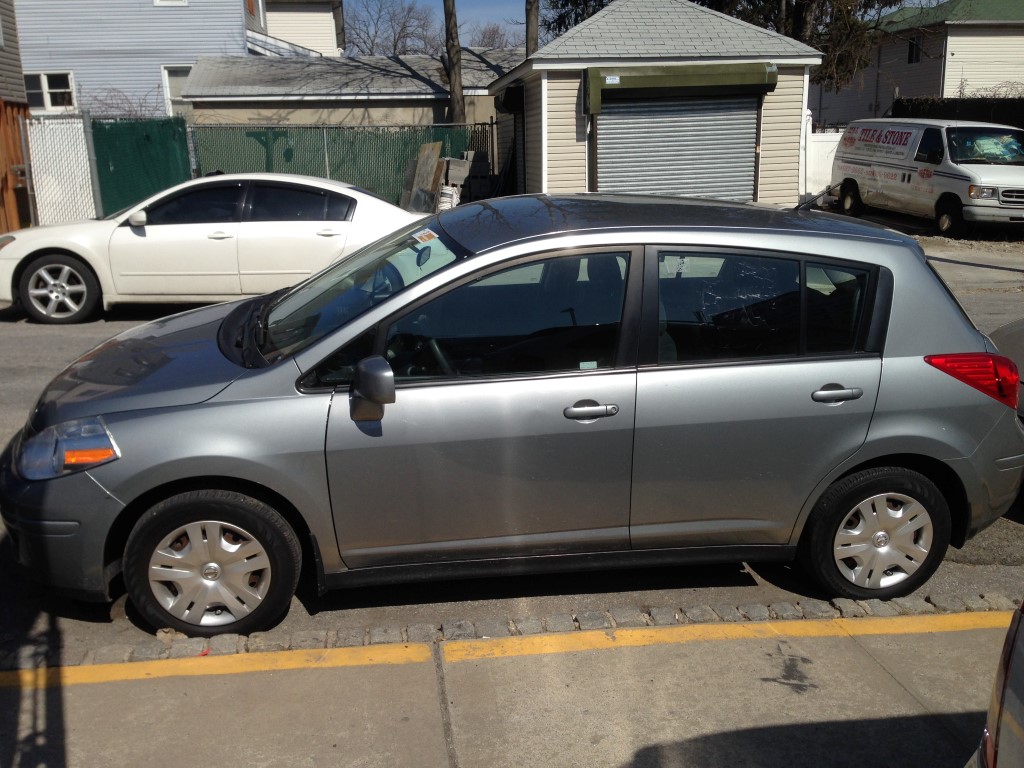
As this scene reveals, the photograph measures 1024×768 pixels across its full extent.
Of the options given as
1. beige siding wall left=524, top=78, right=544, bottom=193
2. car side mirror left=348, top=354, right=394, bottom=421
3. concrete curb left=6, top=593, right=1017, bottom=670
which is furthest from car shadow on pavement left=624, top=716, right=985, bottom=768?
beige siding wall left=524, top=78, right=544, bottom=193

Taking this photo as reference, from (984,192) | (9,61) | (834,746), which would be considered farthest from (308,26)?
(834,746)

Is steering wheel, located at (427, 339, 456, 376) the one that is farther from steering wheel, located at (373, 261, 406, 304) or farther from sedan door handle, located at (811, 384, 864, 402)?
sedan door handle, located at (811, 384, 864, 402)

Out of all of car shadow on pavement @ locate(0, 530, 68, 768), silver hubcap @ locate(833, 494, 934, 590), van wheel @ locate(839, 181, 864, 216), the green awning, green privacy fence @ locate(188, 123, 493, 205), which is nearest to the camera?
car shadow on pavement @ locate(0, 530, 68, 768)

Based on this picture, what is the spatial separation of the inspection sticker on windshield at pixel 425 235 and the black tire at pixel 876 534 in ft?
6.84

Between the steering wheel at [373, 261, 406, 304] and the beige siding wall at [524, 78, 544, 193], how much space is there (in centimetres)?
1335

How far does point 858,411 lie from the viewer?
13.5 feet

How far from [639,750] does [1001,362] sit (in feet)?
7.74

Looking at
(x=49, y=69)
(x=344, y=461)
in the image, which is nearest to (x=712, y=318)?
(x=344, y=461)

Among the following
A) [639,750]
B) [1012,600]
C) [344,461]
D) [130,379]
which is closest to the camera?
[639,750]

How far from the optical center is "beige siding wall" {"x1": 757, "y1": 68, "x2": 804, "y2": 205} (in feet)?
57.8

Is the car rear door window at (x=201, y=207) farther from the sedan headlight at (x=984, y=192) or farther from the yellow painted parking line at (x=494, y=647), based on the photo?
the sedan headlight at (x=984, y=192)

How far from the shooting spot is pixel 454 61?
915 inches

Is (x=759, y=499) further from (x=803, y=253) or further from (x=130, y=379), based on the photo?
(x=130, y=379)

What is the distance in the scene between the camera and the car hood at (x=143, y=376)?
3.87 meters
